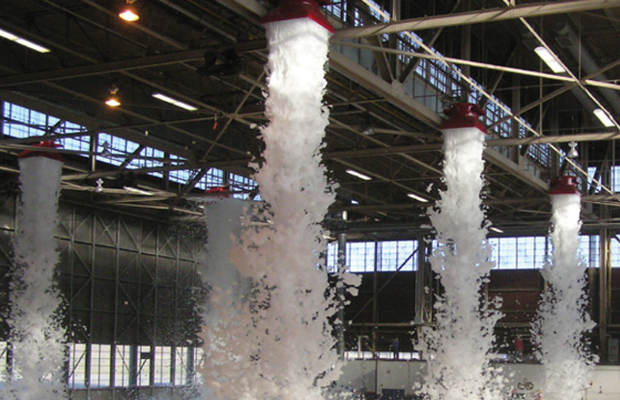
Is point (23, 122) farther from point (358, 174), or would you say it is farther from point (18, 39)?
point (18, 39)

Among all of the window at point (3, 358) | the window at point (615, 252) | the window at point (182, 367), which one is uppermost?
the window at point (615, 252)

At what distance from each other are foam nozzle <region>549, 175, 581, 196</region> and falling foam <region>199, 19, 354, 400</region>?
1953 cm

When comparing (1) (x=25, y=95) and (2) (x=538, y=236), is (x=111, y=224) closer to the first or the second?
(1) (x=25, y=95)

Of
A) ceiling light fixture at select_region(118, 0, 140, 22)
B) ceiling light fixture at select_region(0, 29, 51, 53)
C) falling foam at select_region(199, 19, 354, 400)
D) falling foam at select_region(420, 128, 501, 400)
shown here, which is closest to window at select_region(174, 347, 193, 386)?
falling foam at select_region(420, 128, 501, 400)

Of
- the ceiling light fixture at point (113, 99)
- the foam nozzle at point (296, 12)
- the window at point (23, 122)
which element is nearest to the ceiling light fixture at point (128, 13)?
the ceiling light fixture at point (113, 99)

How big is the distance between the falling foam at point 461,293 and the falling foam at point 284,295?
27.1 feet

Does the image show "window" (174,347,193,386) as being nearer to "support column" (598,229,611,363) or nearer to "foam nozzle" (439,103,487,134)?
"support column" (598,229,611,363)

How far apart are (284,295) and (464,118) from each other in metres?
10.9

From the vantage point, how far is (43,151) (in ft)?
88.2

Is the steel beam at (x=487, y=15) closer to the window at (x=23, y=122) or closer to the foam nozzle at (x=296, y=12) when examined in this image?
the foam nozzle at (x=296, y=12)

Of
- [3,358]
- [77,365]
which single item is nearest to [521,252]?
[77,365]

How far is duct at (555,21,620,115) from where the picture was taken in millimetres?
22188

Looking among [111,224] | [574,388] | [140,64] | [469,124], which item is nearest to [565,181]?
[574,388]

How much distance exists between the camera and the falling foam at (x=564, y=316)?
28.2m
